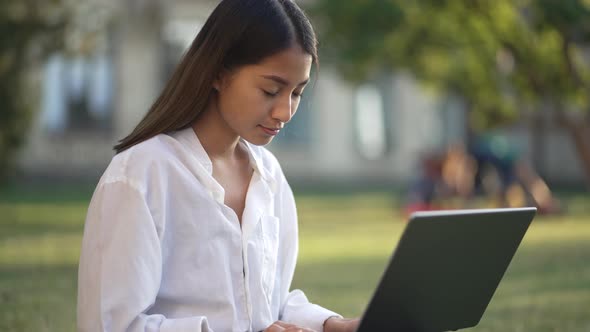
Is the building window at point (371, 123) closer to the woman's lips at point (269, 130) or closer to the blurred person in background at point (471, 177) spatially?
the blurred person in background at point (471, 177)

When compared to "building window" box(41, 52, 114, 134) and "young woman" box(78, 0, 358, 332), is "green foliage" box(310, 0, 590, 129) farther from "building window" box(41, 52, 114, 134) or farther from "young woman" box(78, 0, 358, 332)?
"building window" box(41, 52, 114, 134)

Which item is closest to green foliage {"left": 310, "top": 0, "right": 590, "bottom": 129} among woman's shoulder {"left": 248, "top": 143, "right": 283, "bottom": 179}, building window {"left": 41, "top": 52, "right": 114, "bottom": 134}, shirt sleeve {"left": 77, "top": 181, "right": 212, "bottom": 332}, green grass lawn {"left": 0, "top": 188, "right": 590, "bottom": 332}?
green grass lawn {"left": 0, "top": 188, "right": 590, "bottom": 332}

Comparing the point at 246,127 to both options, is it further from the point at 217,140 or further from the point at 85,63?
the point at 85,63

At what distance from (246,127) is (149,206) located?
31 cm

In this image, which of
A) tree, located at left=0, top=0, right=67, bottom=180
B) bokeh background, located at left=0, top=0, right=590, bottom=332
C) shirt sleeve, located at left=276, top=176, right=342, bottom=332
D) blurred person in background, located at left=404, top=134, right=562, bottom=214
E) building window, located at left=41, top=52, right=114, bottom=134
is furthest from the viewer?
building window, located at left=41, top=52, right=114, bottom=134

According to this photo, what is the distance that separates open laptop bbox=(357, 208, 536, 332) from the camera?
2.20 meters

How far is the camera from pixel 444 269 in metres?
2.38

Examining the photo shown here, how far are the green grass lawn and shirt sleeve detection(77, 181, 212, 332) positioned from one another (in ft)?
9.06

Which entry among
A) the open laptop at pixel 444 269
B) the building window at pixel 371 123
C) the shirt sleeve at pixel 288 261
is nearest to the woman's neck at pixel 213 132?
the shirt sleeve at pixel 288 261

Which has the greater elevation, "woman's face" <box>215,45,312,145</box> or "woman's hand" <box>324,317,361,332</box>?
"woman's face" <box>215,45,312,145</box>

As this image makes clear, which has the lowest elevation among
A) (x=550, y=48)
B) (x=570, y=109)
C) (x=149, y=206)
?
(x=570, y=109)

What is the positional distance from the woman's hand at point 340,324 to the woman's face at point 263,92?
1.57 feet

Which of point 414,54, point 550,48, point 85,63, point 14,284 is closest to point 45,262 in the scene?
point 14,284

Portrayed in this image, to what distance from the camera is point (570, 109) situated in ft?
73.1
